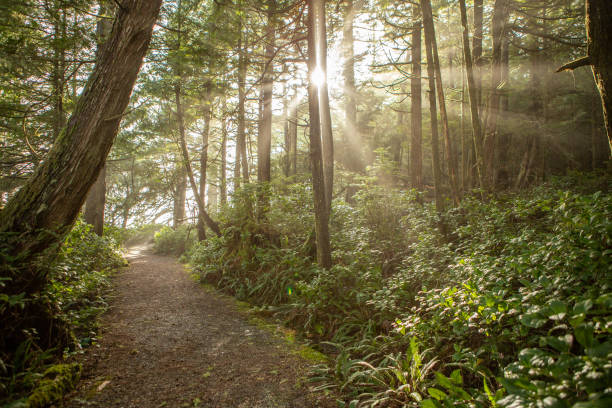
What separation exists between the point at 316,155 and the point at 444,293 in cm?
348

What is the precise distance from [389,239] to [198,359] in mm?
4953

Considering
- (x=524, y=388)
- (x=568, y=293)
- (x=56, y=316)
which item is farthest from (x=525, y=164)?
(x=56, y=316)

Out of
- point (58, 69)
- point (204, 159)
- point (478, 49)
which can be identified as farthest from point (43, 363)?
point (478, 49)

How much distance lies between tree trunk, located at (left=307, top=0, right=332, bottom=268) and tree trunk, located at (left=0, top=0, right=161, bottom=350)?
267cm

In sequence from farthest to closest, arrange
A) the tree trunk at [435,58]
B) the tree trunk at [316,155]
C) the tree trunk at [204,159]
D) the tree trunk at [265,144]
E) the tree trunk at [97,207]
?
the tree trunk at [97,207], the tree trunk at [204,159], the tree trunk at [265,144], the tree trunk at [435,58], the tree trunk at [316,155]

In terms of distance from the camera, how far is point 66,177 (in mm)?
3840

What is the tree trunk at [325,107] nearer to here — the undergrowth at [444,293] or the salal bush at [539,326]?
the undergrowth at [444,293]

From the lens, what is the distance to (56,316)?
3.34 meters

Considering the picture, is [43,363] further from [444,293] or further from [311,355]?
[444,293]

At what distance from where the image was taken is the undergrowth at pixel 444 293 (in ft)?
6.12

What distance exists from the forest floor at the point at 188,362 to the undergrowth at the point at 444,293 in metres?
0.54

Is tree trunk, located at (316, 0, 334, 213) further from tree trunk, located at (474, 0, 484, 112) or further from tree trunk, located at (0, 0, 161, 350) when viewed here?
tree trunk, located at (474, 0, 484, 112)

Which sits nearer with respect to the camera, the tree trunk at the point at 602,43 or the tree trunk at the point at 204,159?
the tree trunk at the point at 602,43

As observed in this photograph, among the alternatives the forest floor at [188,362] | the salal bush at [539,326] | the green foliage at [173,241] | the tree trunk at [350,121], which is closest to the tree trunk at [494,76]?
the tree trunk at [350,121]
